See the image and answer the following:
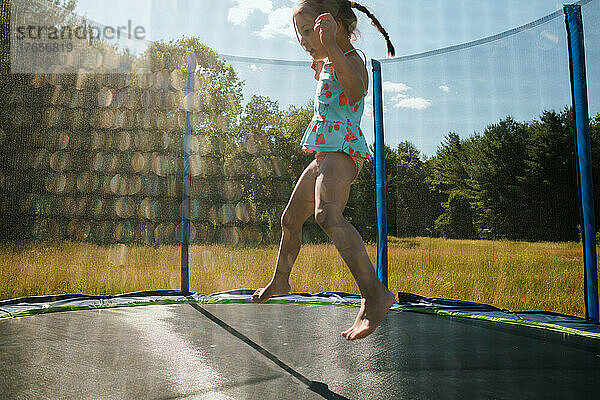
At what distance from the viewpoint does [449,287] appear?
8.09 feet

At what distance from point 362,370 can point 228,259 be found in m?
1.58

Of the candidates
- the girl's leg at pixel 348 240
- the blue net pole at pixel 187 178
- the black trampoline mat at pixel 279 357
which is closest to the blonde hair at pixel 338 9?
the girl's leg at pixel 348 240

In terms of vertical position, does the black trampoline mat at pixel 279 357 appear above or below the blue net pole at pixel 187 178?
below

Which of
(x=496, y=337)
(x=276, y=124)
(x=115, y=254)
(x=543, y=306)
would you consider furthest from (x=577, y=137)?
(x=115, y=254)

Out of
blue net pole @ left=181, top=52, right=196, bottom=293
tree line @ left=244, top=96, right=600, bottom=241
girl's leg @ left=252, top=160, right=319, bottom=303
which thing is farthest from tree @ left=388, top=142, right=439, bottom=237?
girl's leg @ left=252, top=160, right=319, bottom=303

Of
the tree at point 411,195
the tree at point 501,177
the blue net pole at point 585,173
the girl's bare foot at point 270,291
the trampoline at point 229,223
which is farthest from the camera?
the tree at point 411,195

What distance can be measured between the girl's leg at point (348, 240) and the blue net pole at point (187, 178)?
1569 mm

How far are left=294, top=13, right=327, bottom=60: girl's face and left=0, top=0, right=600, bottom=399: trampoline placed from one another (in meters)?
0.84

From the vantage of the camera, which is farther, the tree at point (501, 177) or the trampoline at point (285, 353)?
the tree at point (501, 177)

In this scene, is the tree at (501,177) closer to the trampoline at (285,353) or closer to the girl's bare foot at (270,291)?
the trampoline at (285,353)

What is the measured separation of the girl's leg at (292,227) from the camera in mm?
1350

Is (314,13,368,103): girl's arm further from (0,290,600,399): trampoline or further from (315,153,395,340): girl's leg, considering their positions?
(0,290,600,399): trampoline

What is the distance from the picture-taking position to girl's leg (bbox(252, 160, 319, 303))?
4.43 ft

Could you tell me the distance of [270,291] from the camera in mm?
1336
